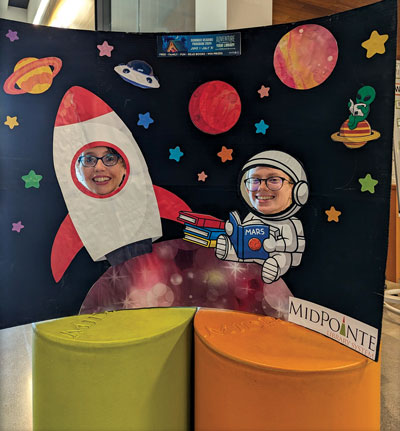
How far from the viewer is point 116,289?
1292 mm

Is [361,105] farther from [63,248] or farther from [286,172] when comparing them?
[63,248]

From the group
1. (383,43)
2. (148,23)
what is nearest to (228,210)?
(383,43)

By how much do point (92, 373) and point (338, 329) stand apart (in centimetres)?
72

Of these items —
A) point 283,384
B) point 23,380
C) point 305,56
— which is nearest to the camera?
point 283,384

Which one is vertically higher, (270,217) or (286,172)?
(286,172)

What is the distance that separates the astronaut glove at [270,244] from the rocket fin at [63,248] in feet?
2.04

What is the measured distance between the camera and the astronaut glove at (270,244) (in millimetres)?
1232

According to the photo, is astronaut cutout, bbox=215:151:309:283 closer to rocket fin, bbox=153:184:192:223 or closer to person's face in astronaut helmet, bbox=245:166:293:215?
person's face in astronaut helmet, bbox=245:166:293:215

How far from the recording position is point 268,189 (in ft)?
4.03

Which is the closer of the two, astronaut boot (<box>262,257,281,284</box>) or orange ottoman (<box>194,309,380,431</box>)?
orange ottoman (<box>194,309,380,431</box>)

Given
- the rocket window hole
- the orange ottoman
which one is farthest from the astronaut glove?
the rocket window hole

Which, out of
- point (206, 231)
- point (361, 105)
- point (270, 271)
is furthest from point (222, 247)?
point (361, 105)

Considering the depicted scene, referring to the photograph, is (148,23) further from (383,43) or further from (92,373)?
(92,373)

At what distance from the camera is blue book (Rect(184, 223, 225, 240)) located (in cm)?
129
